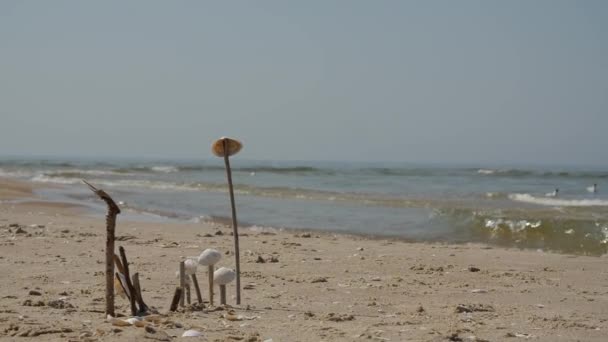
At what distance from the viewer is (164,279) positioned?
7488mm

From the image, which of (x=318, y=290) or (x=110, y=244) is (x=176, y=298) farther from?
(x=318, y=290)

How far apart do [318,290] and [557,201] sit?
1828 centimetres

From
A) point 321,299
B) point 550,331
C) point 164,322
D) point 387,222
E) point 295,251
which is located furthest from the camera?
point 387,222

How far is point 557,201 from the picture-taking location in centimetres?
2333

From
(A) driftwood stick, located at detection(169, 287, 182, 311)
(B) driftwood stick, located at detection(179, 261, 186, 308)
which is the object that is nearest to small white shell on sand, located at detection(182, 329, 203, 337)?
(A) driftwood stick, located at detection(169, 287, 182, 311)

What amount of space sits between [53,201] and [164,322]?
16036 millimetres

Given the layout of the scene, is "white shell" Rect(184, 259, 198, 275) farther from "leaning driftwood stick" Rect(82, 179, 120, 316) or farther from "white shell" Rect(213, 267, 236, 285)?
"leaning driftwood stick" Rect(82, 179, 120, 316)

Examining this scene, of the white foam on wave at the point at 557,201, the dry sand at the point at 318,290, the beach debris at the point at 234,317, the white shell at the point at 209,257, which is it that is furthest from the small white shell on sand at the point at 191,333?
the white foam on wave at the point at 557,201

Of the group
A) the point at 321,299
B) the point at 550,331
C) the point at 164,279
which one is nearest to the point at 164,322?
the point at 321,299

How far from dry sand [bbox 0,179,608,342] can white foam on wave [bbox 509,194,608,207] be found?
1095cm

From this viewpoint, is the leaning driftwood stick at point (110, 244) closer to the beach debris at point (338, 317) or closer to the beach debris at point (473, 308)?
the beach debris at point (338, 317)

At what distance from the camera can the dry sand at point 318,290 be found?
5.11 meters

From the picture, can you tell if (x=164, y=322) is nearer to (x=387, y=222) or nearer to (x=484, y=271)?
(x=484, y=271)

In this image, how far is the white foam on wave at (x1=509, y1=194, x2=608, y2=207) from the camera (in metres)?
21.4
